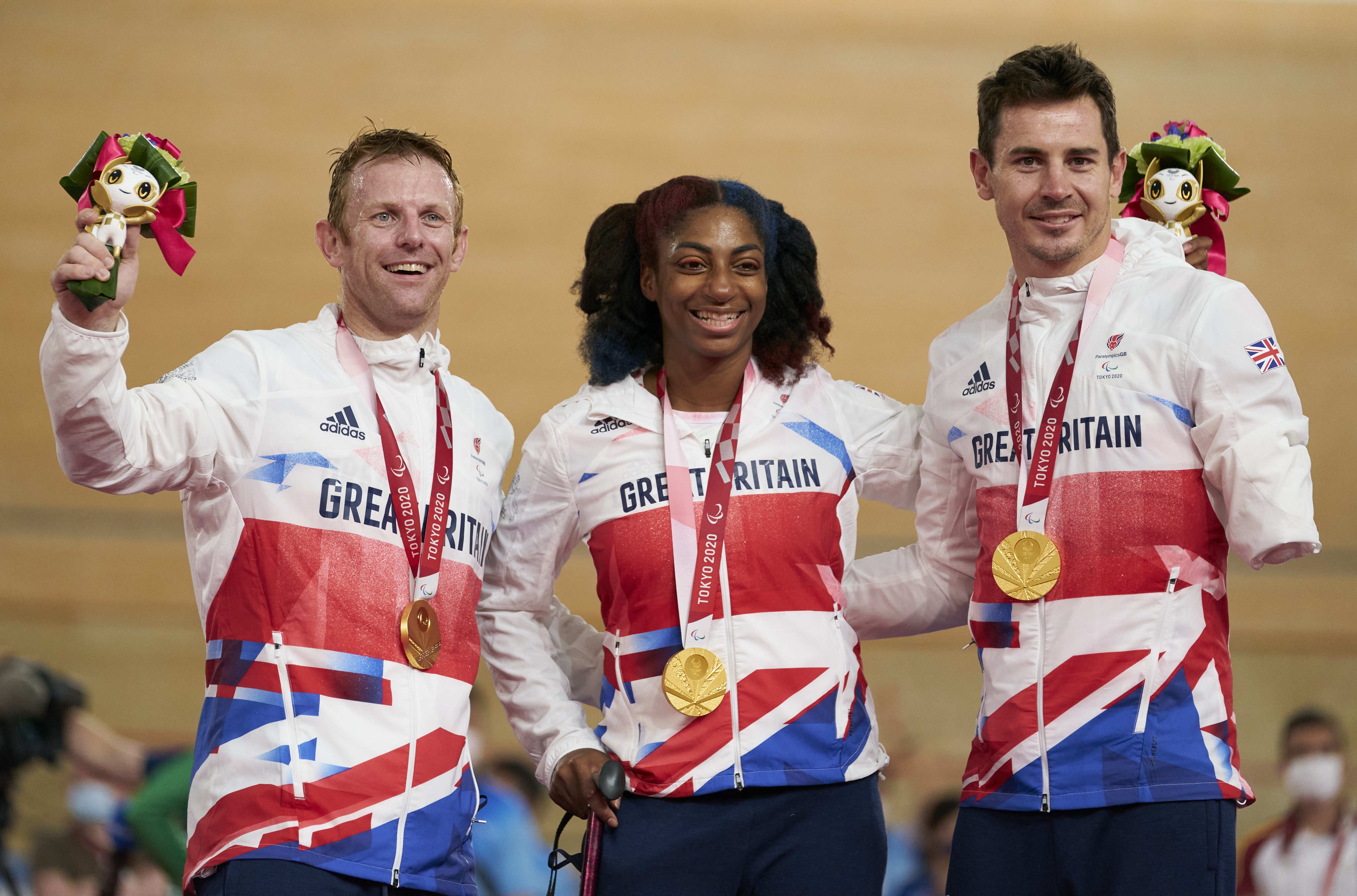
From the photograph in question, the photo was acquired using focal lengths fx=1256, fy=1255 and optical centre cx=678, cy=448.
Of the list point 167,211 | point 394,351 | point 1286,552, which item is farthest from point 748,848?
point 167,211

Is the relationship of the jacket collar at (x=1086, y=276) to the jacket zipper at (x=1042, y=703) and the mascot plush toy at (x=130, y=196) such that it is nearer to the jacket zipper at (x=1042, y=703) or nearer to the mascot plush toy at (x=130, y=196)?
the jacket zipper at (x=1042, y=703)

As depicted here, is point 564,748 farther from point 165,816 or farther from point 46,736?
point 46,736

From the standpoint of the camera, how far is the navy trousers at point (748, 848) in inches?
90.2

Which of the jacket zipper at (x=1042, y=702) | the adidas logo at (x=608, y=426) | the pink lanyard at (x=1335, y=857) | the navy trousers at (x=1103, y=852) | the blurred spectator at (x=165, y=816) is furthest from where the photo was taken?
the pink lanyard at (x=1335, y=857)

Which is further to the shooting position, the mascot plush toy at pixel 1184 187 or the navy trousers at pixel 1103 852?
the mascot plush toy at pixel 1184 187

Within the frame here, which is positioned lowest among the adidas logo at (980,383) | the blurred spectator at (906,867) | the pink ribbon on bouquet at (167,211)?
the blurred spectator at (906,867)

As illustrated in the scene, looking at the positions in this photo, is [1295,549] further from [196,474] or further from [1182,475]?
[196,474]

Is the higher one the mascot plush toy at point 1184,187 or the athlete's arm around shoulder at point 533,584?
the mascot plush toy at point 1184,187

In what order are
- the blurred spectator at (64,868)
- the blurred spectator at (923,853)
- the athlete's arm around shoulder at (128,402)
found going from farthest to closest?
the blurred spectator at (923,853), the blurred spectator at (64,868), the athlete's arm around shoulder at (128,402)

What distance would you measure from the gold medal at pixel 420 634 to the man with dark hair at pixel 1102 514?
103 centimetres

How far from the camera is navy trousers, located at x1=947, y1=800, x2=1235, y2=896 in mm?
2068

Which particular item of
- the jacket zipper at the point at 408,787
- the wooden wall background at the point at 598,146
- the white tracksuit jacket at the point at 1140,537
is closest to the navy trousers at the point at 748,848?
the white tracksuit jacket at the point at 1140,537

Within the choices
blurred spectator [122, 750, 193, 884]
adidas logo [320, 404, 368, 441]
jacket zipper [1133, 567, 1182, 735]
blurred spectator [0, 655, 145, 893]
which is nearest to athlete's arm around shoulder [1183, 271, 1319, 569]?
jacket zipper [1133, 567, 1182, 735]

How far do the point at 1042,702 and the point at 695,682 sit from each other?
63 centimetres
